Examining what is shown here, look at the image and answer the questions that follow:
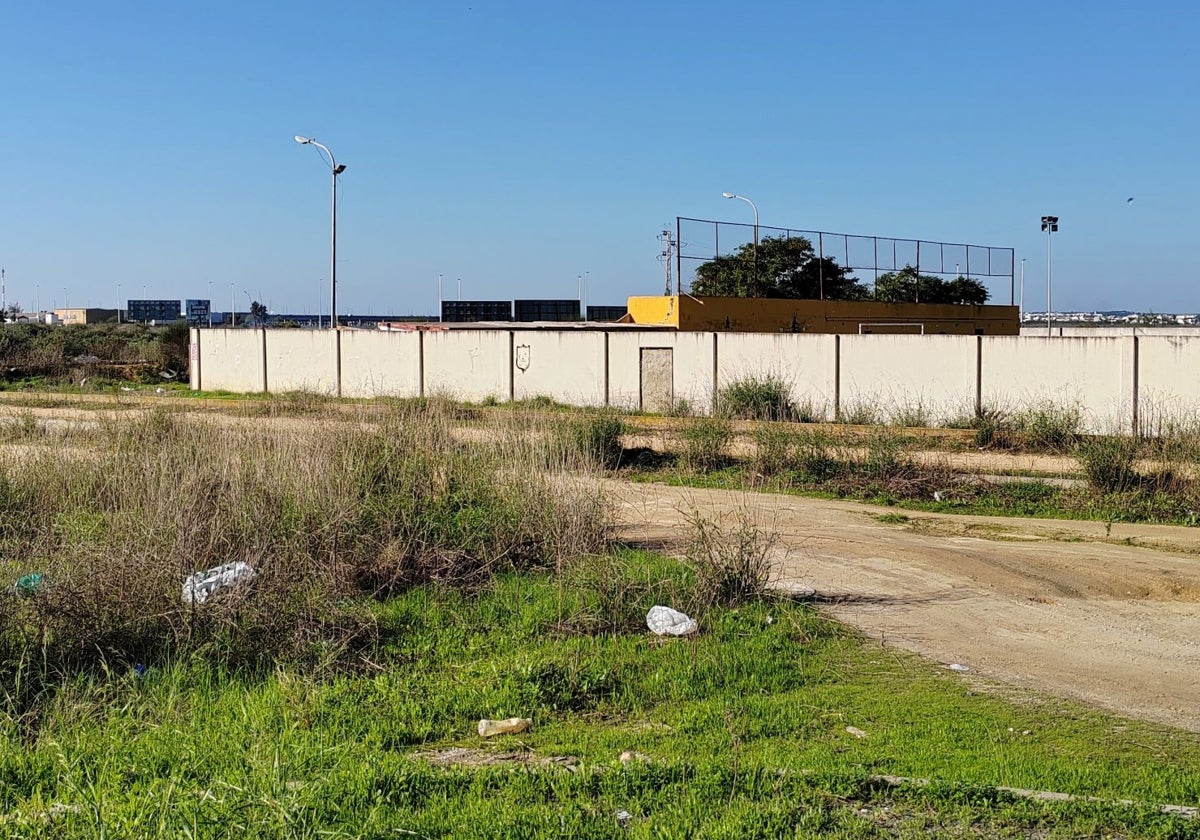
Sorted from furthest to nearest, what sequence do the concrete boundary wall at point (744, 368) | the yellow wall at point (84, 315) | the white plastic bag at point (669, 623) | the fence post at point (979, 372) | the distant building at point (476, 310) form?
the yellow wall at point (84, 315), the distant building at point (476, 310), the fence post at point (979, 372), the concrete boundary wall at point (744, 368), the white plastic bag at point (669, 623)

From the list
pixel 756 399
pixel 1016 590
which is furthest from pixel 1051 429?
pixel 1016 590

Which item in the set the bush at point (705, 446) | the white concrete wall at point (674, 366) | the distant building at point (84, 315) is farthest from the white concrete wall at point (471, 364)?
the distant building at point (84, 315)

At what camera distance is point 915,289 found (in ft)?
182

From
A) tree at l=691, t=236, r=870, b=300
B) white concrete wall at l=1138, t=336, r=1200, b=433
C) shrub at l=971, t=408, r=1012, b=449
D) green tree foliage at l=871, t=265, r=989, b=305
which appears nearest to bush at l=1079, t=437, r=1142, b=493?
shrub at l=971, t=408, r=1012, b=449

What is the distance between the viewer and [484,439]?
1541 cm

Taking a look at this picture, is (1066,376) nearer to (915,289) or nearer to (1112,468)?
(1112,468)

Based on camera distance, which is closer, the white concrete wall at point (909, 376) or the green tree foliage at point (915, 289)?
the white concrete wall at point (909, 376)

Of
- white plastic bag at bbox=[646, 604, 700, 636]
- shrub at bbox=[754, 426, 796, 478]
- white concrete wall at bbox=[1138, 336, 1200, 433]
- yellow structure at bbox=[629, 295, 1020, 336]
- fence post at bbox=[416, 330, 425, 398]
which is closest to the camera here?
white plastic bag at bbox=[646, 604, 700, 636]

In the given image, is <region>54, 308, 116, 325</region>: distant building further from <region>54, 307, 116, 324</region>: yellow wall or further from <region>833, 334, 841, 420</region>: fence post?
<region>833, 334, 841, 420</region>: fence post

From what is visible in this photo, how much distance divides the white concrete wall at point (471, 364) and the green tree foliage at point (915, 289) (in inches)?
907

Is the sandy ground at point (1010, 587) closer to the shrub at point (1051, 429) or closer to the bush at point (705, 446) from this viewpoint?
the bush at point (705, 446)

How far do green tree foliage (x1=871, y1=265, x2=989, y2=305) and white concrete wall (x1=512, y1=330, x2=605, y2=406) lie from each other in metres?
22.7

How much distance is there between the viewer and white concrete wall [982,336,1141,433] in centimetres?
2692

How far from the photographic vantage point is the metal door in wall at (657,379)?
110ft
